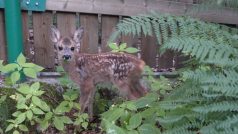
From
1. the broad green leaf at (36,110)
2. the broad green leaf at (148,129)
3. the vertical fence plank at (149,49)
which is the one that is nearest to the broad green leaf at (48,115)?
the broad green leaf at (36,110)

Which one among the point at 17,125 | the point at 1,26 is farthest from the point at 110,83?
the point at 1,26

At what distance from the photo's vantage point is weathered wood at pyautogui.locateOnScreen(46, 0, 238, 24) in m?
6.12

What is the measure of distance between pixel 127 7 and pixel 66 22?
854 mm

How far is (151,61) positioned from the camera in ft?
21.9

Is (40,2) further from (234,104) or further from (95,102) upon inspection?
(234,104)

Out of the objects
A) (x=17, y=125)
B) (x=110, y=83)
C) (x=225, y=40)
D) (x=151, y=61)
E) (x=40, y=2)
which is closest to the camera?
(x=225, y=40)

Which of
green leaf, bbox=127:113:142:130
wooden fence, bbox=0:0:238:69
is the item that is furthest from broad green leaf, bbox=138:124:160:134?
wooden fence, bbox=0:0:238:69

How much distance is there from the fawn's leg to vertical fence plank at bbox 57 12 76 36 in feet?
4.23

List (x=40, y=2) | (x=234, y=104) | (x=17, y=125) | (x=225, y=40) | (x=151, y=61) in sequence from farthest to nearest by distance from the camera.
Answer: (x=151, y=61) < (x=40, y=2) < (x=17, y=125) < (x=225, y=40) < (x=234, y=104)

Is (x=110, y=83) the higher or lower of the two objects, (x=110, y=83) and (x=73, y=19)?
the lower

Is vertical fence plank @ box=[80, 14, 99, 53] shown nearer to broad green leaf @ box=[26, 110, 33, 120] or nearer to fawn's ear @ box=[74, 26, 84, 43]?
fawn's ear @ box=[74, 26, 84, 43]

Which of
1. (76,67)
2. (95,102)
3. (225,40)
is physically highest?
(225,40)

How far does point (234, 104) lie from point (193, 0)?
166 inches

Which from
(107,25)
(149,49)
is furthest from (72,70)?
(149,49)
